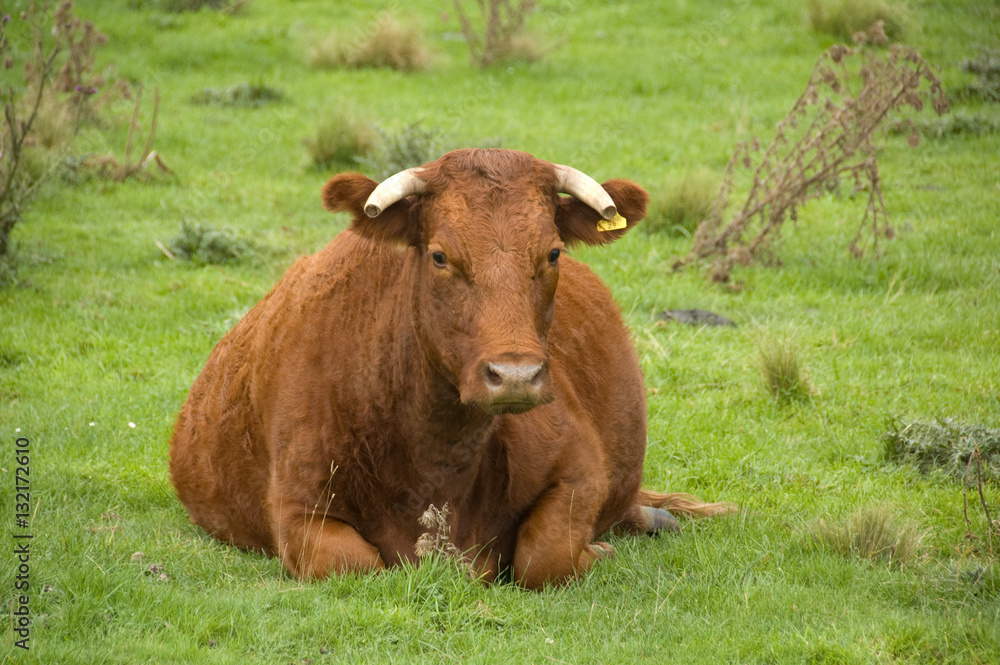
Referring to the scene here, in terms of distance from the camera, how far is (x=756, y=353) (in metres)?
8.69

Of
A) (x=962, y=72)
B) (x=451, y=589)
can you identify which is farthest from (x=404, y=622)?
(x=962, y=72)

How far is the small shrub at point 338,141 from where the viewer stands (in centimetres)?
1484

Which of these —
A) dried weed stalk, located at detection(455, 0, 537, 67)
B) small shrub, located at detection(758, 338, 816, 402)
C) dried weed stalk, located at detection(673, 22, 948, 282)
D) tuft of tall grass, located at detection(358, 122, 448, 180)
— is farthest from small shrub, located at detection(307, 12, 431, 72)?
small shrub, located at detection(758, 338, 816, 402)

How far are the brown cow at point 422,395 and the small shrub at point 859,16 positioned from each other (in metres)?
15.7

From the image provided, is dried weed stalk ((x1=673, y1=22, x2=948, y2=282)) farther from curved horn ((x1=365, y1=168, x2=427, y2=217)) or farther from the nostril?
the nostril

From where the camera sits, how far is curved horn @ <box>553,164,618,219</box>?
5254 mm

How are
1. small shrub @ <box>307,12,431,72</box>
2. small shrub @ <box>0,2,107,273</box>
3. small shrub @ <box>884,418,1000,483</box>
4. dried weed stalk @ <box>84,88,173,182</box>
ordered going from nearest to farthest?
small shrub @ <box>884,418,1000,483</box> → small shrub @ <box>0,2,107,273</box> → dried weed stalk @ <box>84,88,173,182</box> → small shrub @ <box>307,12,431,72</box>

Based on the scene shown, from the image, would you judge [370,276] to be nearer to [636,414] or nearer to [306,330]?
[306,330]

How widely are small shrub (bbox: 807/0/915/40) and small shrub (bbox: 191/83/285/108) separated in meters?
10.0

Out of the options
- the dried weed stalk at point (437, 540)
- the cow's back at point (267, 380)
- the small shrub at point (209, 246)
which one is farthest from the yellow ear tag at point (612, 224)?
the small shrub at point (209, 246)

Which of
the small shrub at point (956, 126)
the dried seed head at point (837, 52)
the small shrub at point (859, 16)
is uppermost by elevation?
the small shrub at point (859, 16)

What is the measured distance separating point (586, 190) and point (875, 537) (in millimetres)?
2386

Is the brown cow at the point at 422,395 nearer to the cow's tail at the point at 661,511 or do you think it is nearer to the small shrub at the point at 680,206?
the cow's tail at the point at 661,511

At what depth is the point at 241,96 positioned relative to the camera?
1750cm
